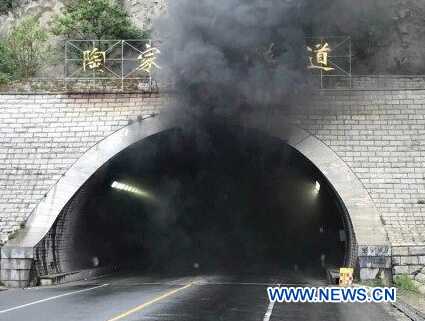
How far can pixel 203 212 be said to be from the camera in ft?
110

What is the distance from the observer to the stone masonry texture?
20516mm

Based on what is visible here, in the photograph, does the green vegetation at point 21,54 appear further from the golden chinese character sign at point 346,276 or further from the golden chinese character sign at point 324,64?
the golden chinese character sign at point 346,276

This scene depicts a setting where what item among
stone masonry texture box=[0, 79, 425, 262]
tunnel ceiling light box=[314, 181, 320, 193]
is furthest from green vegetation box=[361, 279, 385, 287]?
tunnel ceiling light box=[314, 181, 320, 193]

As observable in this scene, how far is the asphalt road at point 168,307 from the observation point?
11.7 metres

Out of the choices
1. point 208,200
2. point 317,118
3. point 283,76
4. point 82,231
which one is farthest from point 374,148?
point 208,200

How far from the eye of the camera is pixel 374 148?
21.3 meters

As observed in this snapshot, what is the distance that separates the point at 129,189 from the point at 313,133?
10330 mm

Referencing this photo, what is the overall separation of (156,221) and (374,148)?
14606 mm

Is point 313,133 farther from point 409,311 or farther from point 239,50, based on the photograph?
point 409,311

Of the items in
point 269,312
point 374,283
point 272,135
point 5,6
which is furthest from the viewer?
point 5,6

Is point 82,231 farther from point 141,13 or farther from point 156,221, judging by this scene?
point 141,13

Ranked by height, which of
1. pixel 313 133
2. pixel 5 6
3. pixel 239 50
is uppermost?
pixel 5 6

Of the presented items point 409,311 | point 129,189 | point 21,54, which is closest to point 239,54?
point 129,189

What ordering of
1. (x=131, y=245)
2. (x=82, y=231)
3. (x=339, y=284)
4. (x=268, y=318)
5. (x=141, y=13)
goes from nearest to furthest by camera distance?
(x=268, y=318)
(x=339, y=284)
(x=82, y=231)
(x=131, y=245)
(x=141, y=13)
